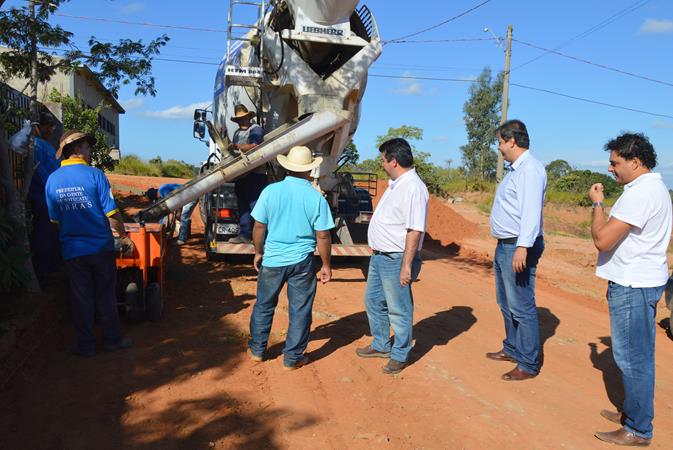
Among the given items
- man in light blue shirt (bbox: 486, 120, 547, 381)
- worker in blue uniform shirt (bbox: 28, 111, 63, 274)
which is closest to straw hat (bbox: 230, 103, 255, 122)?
worker in blue uniform shirt (bbox: 28, 111, 63, 274)

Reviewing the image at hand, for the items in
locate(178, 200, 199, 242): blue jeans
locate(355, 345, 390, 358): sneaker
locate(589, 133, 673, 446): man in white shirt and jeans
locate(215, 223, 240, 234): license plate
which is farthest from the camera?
locate(178, 200, 199, 242): blue jeans

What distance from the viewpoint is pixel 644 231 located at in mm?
3525

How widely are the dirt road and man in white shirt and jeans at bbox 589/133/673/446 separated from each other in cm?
35

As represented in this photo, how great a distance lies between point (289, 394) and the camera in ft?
13.5

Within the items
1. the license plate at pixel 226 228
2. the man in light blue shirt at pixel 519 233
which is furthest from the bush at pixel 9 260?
the man in light blue shirt at pixel 519 233

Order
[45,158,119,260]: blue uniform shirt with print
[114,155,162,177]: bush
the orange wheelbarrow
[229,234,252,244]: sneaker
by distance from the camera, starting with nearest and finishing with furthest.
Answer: [45,158,119,260]: blue uniform shirt with print
the orange wheelbarrow
[229,234,252,244]: sneaker
[114,155,162,177]: bush

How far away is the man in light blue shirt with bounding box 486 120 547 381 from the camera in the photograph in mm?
4402

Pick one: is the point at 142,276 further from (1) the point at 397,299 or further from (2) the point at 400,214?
(2) the point at 400,214

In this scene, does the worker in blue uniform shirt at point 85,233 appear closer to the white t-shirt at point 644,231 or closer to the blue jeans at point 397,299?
the blue jeans at point 397,299

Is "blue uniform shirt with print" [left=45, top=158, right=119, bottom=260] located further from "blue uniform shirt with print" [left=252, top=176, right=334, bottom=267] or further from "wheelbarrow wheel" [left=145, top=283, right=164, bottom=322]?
"blue uniform shirt with print" [left=252, top=176, right=334, bottom=267]

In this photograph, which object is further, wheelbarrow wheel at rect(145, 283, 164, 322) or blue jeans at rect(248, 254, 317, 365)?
wheelbarrow wheel at rect(145, 283, 164, 322)

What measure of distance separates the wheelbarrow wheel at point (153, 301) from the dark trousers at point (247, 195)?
255cm

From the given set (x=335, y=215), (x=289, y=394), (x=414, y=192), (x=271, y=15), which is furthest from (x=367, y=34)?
(x=289, y=394)

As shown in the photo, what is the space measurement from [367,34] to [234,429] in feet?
18.7
